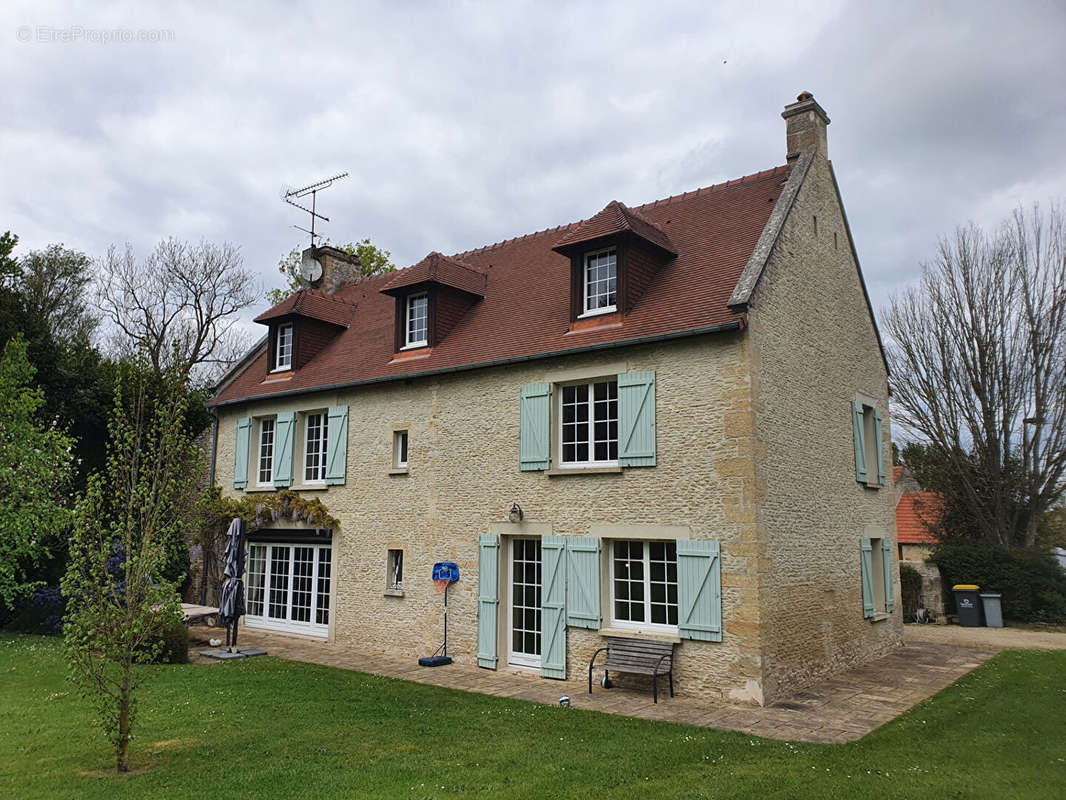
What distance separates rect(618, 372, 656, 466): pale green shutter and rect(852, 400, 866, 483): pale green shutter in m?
4.82

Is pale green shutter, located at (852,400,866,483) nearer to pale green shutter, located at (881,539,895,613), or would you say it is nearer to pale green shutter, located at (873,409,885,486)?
pale green shutter, located at (873,409,885,486)

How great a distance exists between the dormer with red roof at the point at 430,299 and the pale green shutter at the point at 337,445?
5.94ft

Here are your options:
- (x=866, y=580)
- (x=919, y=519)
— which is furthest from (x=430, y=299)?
(x=919, y=519)

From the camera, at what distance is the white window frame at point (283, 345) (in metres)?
17.7

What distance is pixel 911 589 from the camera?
68.1 feet

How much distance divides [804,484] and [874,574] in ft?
13.7

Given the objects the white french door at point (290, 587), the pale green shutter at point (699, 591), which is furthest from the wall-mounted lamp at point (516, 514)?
the white french door at point (290, 587)

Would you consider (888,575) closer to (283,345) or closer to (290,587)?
(290,587)

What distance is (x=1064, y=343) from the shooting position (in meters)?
21.2

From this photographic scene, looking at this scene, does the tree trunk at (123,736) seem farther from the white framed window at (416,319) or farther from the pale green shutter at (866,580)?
the pale green shutter at (866,580)

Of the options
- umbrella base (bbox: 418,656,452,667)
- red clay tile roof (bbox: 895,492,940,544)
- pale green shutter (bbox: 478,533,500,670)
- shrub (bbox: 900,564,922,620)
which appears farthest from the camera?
red clay tile roof (bbox: 895,492,940,544)

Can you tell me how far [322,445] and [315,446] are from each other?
319mm

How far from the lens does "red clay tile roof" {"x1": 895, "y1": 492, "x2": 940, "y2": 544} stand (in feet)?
74.5

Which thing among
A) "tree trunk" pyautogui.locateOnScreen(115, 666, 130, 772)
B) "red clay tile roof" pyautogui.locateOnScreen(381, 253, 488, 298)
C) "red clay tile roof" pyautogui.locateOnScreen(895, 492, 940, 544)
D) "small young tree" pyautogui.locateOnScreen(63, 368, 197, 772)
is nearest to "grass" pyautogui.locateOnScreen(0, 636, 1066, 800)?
"tree trunk" pyautogui.locateOnScreen(115, 666, 130, 772)
